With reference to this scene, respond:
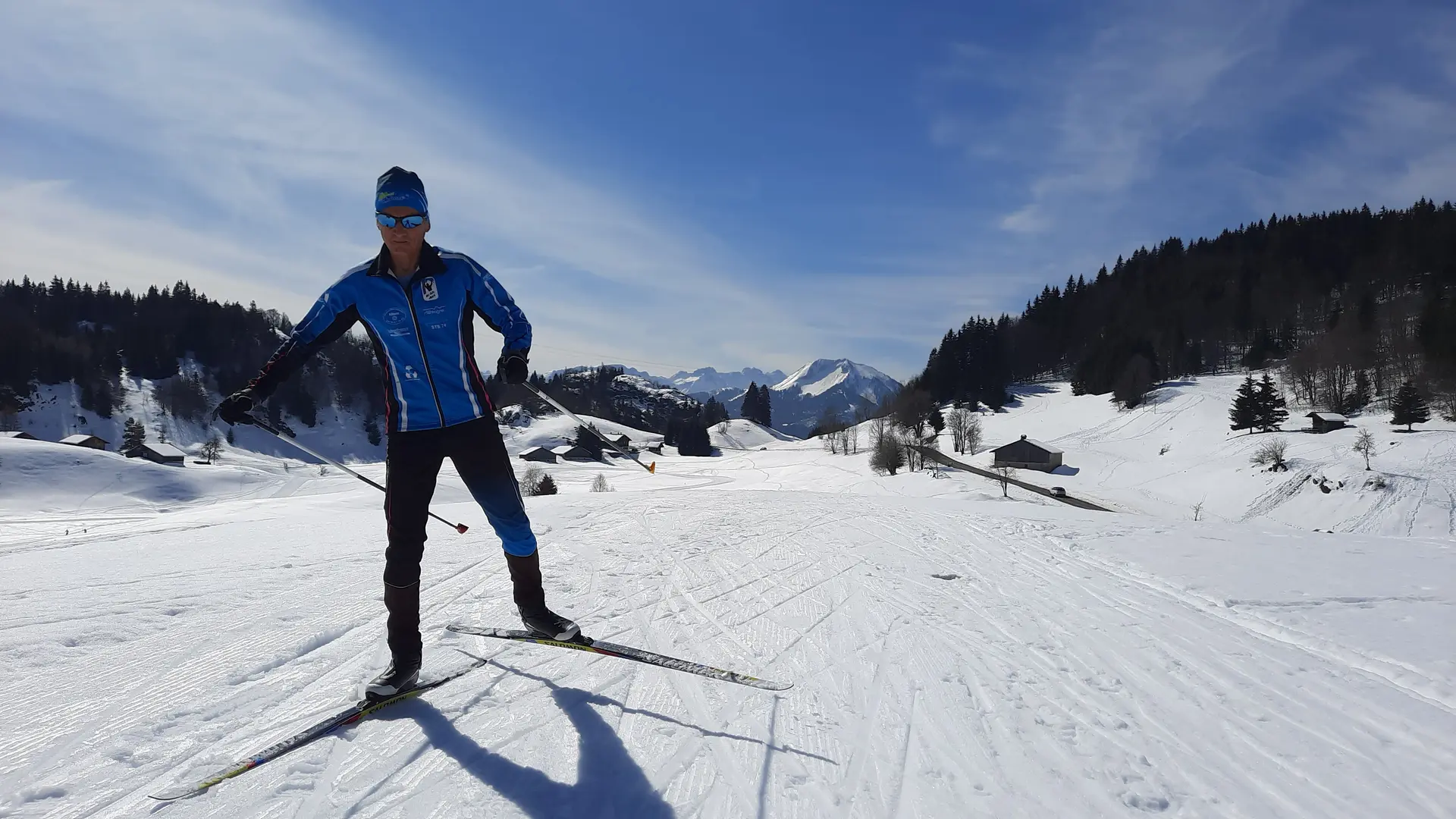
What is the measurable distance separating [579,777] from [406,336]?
85.3 inches

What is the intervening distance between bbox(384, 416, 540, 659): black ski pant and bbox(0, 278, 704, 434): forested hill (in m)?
88.4

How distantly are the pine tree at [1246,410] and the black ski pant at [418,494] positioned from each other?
208ft

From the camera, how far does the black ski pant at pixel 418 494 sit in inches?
113

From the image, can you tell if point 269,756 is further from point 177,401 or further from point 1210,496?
point 177,401

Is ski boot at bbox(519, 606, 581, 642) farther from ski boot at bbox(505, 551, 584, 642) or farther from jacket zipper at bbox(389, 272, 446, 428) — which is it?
jacket zipper at bbox(389, 272, 446, 428)

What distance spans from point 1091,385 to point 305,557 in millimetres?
88282

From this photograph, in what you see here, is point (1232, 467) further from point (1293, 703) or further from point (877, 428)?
point (1293, 703)

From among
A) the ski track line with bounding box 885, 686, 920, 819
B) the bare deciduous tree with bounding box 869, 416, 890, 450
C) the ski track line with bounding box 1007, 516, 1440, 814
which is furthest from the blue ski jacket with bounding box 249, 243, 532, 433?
the bare deciduous tree with bounding box 869, 416, 890, 450

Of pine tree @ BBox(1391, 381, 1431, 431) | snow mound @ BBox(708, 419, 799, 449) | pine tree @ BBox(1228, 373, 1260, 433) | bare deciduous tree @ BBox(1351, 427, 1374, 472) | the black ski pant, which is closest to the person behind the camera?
the black ski pant

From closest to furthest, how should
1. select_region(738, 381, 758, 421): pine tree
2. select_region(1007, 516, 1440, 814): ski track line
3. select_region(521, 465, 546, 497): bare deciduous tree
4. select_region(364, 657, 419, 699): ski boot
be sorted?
select_region(1007, 516, 1440, 814): ski track line
select_region(364, 657, 419, 699): ski boot
select_region(521, 465, 546, 497): bare deciduous tree
select_region(738, 381, 758, 421): pine tree

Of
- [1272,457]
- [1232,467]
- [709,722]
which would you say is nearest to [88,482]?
[709,722]

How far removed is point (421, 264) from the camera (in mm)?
3029

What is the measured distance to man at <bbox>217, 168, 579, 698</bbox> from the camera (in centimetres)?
292

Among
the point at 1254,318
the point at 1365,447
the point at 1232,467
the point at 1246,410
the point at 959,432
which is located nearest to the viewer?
the point at 1365,447
